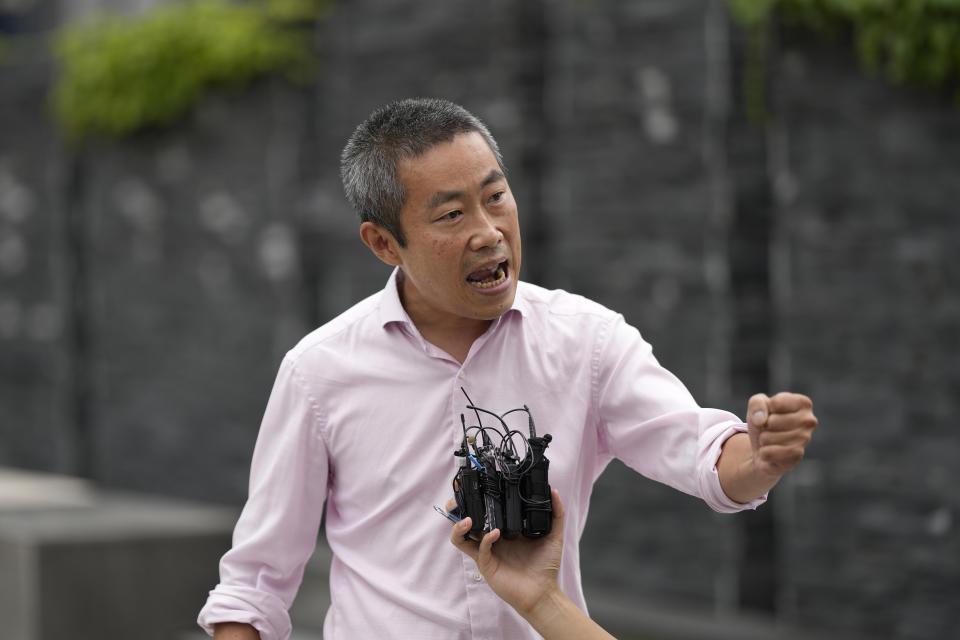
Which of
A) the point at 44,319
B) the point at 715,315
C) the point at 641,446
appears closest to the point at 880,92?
the point at 715,315

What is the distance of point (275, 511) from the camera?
7.39 feet

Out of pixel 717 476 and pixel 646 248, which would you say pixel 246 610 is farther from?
pixel 646 248

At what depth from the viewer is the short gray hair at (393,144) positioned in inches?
83.5

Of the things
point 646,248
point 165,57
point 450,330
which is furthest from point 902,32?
point 165,57

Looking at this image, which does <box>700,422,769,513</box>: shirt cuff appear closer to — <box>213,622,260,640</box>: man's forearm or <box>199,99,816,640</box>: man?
<box>199,99,816,640</box>: man

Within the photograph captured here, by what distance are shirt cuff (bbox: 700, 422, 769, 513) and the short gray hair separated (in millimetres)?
571

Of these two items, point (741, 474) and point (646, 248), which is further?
point (646, 248)

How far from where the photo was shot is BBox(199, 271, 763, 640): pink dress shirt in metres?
2.17

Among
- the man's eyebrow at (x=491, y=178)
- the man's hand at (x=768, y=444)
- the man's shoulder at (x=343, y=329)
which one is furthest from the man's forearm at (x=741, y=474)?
the man's shoulder at (x=343, y=329)

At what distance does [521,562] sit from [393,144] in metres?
0.70

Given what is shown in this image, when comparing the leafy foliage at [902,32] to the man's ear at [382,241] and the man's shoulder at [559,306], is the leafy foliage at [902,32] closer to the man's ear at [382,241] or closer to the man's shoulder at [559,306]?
the man's shoulder at [559,306]

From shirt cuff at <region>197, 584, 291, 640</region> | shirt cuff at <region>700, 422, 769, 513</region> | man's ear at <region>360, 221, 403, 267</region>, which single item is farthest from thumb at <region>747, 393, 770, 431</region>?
shirt cuff at <region>197, 584, 291, 640</region>

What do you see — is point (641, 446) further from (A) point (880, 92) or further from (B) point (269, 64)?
(B) point (269, 64)

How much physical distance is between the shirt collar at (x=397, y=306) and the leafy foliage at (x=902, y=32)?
9.70 feet
